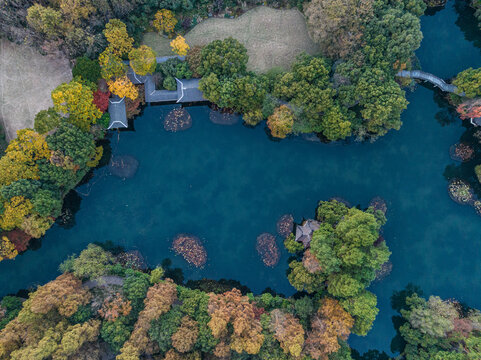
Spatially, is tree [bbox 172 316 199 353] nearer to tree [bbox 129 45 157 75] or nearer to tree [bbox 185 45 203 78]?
tree [bbox 185 45 203 78]

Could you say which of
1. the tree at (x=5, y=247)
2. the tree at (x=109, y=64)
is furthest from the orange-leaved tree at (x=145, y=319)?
the tree at (x=109, y=64)

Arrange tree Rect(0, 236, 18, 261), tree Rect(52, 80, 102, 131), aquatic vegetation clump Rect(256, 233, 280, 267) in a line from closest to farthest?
tree Rect(52, 80, 102, 131)
tree Rect(0, 236, 18, 261)
aquatic vegetation clump Rect(256, 233, 280, 267)

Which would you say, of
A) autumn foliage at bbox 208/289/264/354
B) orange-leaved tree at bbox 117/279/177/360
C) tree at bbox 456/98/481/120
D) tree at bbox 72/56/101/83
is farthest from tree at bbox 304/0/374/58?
orange-leaved tree at bbox 117/279/177/360

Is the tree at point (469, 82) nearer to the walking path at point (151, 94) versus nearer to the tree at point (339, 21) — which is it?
the tree at point (339, 21)

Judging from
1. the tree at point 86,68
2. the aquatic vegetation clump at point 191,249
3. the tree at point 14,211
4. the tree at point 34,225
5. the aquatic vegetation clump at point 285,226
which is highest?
the tree at point 86,68

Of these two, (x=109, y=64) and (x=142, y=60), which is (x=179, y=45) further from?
(x=109, y=64)
